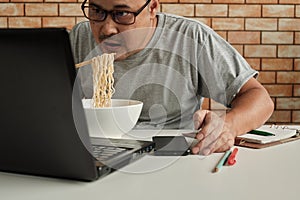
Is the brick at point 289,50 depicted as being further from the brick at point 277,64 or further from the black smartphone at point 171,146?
the black smartphone at point 171,146

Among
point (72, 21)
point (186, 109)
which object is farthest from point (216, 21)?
point (186, 109)

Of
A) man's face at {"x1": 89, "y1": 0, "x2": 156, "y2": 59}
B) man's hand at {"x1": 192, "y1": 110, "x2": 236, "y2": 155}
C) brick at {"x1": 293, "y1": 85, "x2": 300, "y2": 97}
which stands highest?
man's face at {"x1": 89, "y1": 0, "x2": 156, "y2": 59}

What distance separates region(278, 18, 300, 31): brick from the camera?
103 inches

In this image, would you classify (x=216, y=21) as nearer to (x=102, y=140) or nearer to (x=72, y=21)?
(x=72, y=21)

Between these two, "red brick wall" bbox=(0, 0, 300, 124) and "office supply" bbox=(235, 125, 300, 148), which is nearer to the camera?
"office supply" bbox=(235, 125, 300, 148)

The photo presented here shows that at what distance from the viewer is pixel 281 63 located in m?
2.66

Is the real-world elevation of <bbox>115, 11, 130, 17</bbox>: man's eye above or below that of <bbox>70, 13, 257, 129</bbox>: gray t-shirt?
above

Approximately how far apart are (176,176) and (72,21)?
187 cm

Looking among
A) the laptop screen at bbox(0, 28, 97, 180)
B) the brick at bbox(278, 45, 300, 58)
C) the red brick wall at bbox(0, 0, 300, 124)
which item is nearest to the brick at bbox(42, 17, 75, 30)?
the red brick wall at bbox(0, 0, 300, 124)

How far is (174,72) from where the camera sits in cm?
180

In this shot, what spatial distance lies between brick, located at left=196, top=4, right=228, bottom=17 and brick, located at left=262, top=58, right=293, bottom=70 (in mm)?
364

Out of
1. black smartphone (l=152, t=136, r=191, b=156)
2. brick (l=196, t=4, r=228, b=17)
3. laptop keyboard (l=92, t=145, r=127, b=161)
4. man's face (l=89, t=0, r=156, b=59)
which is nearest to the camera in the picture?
laptop keyboard (l=92, t=145, r=127, b=161)

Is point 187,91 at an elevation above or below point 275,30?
below

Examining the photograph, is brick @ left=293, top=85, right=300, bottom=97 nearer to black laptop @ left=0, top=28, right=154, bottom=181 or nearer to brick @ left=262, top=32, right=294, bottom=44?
brick @ left=262, top=32, right=294, bottom=44
